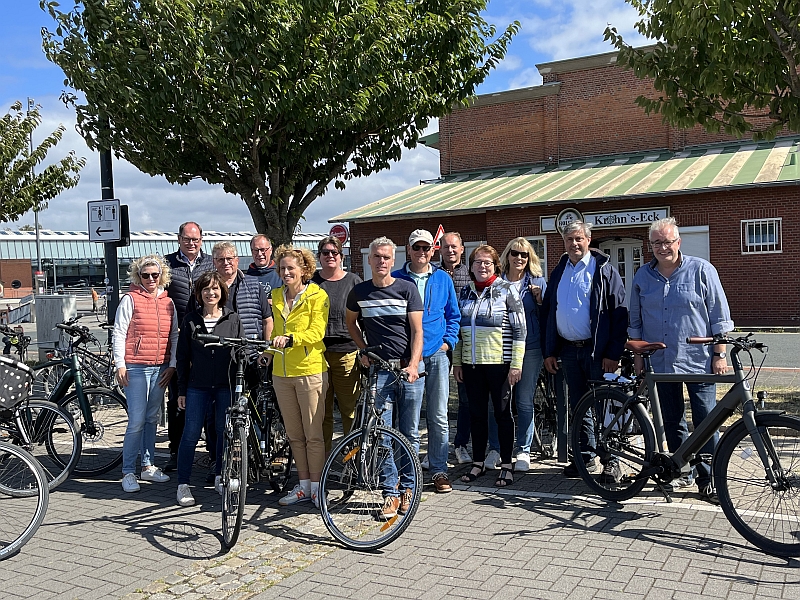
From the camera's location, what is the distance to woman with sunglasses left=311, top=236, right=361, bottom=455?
20.1 feet

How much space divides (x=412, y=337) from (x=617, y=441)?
1.69m

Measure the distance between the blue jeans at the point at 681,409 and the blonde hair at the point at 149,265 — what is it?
4071 mm

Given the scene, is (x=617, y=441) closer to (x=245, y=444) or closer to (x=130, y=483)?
(x=245, y=444)

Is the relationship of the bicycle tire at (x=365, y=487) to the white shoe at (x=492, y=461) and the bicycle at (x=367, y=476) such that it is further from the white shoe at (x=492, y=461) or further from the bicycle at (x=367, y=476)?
the white shoe at (x=492, y=461)

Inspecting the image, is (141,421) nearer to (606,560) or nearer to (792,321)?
(606,560)

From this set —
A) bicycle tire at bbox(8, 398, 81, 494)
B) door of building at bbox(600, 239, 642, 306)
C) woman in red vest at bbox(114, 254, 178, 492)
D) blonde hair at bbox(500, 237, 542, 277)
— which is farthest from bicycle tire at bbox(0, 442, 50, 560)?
door of building at bbox(600, 239, 642, 306)

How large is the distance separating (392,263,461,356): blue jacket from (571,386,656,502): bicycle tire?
118 cm

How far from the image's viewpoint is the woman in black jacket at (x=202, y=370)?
5.93m

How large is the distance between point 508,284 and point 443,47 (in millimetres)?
6680

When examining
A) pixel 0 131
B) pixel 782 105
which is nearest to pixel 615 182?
pixel 782 105

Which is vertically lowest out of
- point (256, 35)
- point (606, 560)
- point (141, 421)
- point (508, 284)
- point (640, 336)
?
point (606, 560)

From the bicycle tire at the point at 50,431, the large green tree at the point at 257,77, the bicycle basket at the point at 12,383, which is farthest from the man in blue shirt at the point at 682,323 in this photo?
the large green tree at the point at 257,77

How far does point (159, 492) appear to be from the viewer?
20.6ft

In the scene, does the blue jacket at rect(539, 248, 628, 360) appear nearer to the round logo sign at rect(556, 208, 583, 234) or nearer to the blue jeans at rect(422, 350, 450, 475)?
the blue jeans at rect(422, 350, 450, 475)
